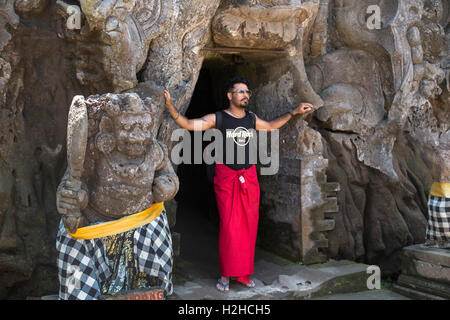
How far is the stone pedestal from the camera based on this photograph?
14.4ft

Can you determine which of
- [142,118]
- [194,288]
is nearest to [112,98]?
[142,118]

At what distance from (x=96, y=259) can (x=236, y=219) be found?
1.39 m

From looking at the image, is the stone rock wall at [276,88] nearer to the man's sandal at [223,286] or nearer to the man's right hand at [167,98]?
the man's right hand at [167,98]

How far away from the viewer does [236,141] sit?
429cm

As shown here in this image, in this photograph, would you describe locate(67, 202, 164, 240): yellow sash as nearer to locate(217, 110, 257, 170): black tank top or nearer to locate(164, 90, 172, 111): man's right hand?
locate(164, 90, 172, 111): man's right hand

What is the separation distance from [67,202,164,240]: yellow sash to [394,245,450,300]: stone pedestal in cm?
270

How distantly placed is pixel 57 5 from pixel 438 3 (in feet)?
17.4

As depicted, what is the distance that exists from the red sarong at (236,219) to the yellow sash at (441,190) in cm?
179

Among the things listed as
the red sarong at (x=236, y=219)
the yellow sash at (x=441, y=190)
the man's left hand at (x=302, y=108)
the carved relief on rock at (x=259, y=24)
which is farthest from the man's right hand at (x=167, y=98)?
the yellow sash at (x=441, y=190)

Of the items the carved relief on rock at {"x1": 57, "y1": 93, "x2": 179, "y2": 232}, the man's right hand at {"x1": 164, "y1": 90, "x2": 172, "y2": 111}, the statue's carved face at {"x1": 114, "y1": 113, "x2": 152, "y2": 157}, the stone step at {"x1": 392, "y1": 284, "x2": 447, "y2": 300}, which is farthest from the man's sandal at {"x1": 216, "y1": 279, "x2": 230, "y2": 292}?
the stone step at {"x1": 392, "y1": 284, "x2": 447, "y2": 300}

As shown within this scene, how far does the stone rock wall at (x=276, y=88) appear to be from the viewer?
4160 mm

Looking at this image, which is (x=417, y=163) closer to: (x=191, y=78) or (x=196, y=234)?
(x=196, y=234)

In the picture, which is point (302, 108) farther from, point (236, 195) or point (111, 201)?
point (111, 201)

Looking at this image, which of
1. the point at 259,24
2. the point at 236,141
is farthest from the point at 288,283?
the point at 259,24
